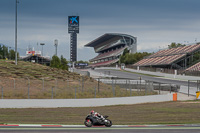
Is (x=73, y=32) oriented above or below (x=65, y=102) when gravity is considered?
above

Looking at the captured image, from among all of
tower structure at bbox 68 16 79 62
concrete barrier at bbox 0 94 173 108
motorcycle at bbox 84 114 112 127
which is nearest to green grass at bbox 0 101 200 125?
motorcycle at bbox 84 114 112 127

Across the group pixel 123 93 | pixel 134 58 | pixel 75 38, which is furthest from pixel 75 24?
pixel 134 58

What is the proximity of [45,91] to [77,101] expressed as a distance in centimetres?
443

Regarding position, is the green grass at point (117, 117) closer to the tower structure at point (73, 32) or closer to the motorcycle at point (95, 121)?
the motorcycle at point (95, 121)

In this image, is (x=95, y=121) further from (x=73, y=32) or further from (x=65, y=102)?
(x=73, y=32)

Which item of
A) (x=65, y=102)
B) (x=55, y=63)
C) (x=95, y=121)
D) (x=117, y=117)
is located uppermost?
(x=55, y=63)

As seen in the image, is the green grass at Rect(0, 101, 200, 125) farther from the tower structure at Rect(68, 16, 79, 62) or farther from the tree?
the tree

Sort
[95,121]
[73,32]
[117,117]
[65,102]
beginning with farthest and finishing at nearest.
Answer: [73,32], [65,102], [117,117], [95,121]

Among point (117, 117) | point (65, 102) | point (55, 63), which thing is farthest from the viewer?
point (55, 63)

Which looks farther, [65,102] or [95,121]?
[65,102]

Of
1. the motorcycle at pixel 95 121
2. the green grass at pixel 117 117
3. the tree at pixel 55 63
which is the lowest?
the green grass at pixel 117 117

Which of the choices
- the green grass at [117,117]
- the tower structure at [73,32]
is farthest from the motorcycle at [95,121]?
the tower structure at [73,32]

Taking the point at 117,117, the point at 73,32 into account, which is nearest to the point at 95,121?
the point at 117,117

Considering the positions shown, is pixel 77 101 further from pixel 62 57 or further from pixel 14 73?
pixel 62 57
